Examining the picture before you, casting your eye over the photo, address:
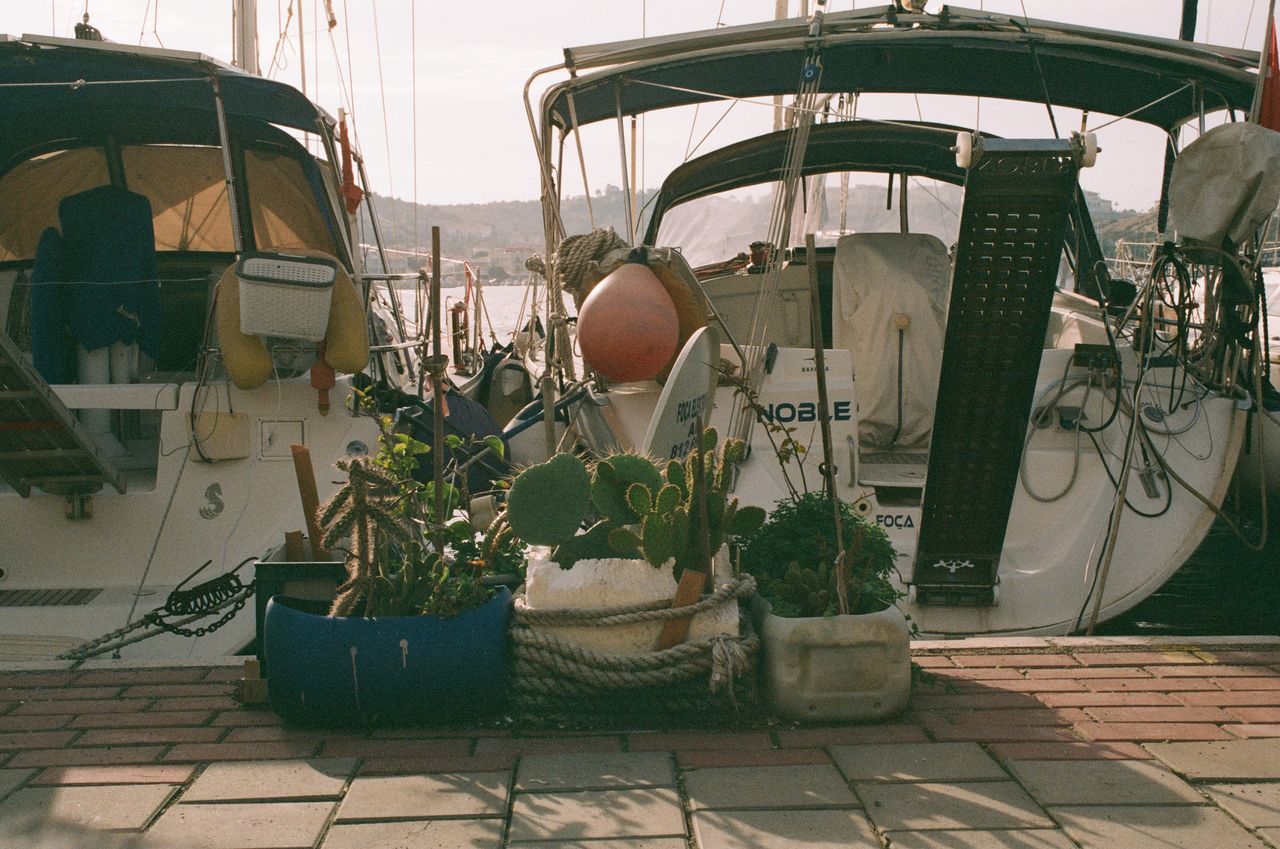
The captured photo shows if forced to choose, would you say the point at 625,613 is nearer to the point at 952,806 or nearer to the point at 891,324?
the point at 952,806

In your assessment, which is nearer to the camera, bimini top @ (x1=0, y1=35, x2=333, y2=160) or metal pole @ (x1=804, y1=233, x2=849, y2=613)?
metal pole @ (x1=804, y1=233, x2=849, y2=613)

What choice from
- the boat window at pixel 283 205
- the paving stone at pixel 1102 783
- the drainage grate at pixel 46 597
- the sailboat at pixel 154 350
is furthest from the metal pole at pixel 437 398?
the boat window at pixel 283 205

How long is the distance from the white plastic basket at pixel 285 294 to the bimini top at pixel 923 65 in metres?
1.94

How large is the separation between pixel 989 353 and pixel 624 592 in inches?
100

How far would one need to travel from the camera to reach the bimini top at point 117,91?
22.1 ft

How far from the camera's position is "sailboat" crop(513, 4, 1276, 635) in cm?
554

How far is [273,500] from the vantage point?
640 centimetres

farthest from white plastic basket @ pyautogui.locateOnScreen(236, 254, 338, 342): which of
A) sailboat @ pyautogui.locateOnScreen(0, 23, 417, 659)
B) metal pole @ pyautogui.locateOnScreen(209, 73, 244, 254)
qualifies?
metal pole @ pyautogui.locateOnScreen(209, 73, 244, 254)

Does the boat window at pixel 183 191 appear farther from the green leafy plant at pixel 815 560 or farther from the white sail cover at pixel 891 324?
the green leafy plant at pixel 815 560

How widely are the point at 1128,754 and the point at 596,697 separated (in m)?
1.54

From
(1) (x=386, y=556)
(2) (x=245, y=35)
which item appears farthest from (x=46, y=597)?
(2) (x=245, y=35)

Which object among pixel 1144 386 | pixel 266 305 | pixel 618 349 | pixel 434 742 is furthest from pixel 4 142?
pixel 1144 386

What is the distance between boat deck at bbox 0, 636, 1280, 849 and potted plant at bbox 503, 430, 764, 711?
17 centimetres

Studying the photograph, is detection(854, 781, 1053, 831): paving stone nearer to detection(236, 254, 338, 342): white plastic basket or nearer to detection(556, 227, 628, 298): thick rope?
detection(236, 254, 338, 342): white plastic basket
